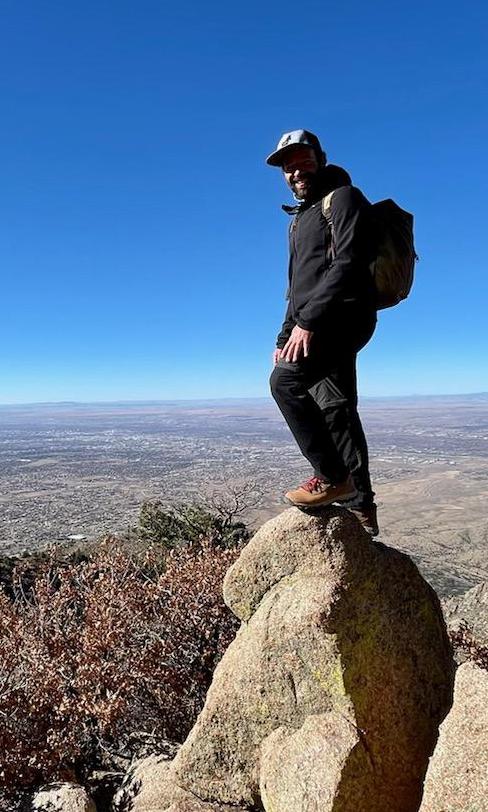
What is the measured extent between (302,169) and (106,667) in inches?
340

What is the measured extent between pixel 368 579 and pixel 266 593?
109 centimetres

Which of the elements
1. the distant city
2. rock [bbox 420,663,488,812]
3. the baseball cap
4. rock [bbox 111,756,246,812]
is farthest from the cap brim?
the distant city

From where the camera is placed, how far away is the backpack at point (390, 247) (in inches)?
181

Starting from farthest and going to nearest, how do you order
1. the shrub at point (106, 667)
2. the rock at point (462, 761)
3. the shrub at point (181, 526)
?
the shrub at point (181, 526) → the shrub at point (106, 667) → the rock at point (462, 761)

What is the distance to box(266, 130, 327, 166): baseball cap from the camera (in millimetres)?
4879

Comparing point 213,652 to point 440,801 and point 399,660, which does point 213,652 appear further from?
point 440,801

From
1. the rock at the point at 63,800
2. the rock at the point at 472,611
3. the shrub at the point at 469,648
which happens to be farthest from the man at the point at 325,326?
the rock at the point at 472,611

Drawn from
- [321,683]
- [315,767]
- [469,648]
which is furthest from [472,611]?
→ [315,767]

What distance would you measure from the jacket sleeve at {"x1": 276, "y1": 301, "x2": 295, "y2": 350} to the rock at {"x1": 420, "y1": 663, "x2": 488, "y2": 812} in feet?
11.0

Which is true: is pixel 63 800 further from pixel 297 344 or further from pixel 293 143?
pixel 293 143

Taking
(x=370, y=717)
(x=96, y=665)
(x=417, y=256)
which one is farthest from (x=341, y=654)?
(x=96, y=665)

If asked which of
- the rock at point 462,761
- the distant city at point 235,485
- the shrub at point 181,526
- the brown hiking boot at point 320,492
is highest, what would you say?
the brown hiking boot at point 320,492

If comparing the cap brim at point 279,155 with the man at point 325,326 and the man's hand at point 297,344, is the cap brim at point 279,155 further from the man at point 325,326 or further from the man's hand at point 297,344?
the man's hand at point 297,344

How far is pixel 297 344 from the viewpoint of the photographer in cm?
499
